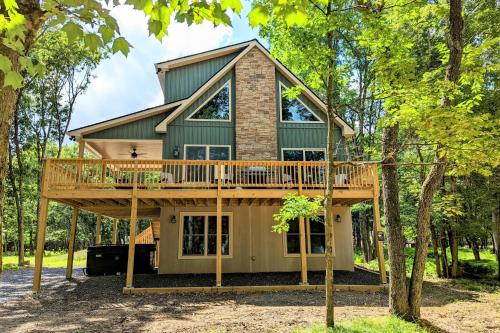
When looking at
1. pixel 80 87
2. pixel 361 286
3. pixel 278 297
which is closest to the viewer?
→ pixel 278 297

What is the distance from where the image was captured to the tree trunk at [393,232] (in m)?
7.47

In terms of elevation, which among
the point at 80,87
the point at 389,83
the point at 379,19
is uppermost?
the point at 80,87

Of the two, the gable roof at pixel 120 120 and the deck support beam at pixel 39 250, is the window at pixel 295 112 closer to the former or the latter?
the gable roof at pixel 120 120

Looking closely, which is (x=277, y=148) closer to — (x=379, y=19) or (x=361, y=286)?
(x=361, y=286)

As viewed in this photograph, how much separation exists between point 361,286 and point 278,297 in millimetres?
2750

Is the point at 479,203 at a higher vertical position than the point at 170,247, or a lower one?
higher

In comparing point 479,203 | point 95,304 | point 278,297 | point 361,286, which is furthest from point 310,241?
point 95,304

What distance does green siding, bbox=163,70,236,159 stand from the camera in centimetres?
1412

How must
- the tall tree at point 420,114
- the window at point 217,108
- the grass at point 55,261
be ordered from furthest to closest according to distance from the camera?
the grass at point 55,261
the window at point 217,108
the tall tree at point 420,114

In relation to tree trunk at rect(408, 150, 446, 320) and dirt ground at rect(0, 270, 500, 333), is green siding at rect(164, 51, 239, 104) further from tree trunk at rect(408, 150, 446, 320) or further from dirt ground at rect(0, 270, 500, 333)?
tree trunk at rect(408, 150, 446, 320)

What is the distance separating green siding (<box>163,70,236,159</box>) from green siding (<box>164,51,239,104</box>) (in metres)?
1.61

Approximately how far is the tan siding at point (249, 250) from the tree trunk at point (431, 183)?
21.7 feet

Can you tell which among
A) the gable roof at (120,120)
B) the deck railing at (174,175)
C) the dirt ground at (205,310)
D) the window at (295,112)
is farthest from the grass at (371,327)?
the gable roof at (120,120)

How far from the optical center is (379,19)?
6.59 metres
